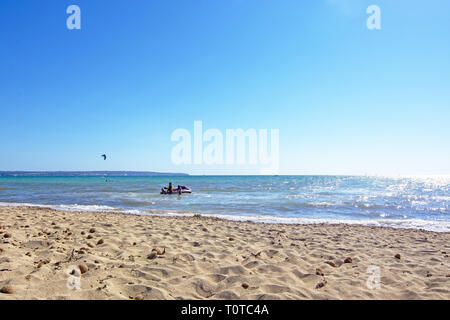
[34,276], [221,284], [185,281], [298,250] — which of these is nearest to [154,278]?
[185,281]

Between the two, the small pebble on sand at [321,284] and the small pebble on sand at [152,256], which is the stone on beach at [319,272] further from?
the small pebble on sand at [152,256]

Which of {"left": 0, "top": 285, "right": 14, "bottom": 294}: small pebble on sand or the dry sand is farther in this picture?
the dry sand

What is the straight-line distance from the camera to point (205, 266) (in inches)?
178

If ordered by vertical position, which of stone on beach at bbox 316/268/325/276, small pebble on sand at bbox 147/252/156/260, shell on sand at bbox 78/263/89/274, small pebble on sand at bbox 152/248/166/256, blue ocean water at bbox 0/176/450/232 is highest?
shell on sand at bbox 78/263/89/274

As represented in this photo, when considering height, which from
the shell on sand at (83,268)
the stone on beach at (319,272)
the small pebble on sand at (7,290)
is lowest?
the stone on beach at (319,272)

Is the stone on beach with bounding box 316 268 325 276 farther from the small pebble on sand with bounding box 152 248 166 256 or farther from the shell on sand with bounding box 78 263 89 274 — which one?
the shell on sand with bounding box 78 263 89 274

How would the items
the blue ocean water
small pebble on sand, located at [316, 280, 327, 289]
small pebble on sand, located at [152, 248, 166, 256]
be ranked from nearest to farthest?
small pebble on sand, located at [316, 280, 327, 289], small pebble on sand, located at [152, 248, 166, 256], the blue ocean water

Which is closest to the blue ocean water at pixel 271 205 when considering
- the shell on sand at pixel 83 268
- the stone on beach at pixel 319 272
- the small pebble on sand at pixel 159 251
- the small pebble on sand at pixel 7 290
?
the small pebble on sand at pixel 159 251

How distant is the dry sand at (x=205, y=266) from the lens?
137 inches

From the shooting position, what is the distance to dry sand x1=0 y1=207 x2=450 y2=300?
137 inches

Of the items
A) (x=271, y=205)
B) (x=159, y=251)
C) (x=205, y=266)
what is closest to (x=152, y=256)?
(x=159, y=251)

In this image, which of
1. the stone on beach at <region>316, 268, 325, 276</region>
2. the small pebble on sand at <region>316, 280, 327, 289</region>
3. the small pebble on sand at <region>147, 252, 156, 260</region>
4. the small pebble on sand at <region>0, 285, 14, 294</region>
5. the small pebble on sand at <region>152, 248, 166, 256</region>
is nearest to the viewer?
the small pebble on sand at <region>0, 285, 14, 294</region>

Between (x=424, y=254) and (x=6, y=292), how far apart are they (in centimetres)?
762

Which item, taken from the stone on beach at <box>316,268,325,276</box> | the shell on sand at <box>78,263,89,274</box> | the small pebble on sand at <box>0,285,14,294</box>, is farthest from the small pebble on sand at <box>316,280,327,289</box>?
the small pebble on sand at <box>0,285,14,294</box>
